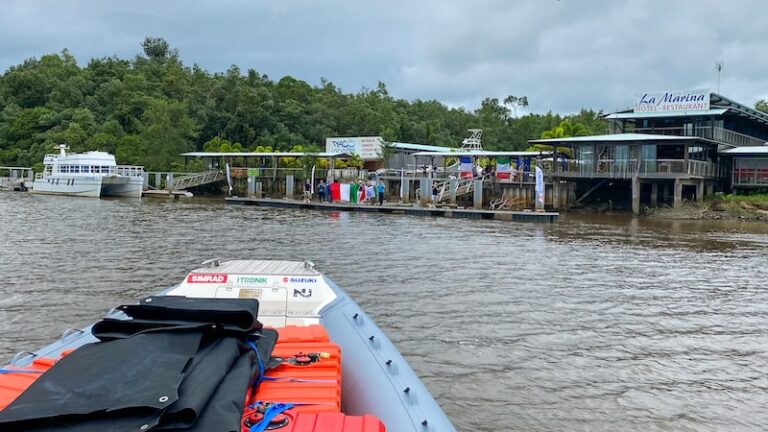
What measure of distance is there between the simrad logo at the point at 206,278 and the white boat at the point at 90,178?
117ft

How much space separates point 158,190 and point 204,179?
10.6ft

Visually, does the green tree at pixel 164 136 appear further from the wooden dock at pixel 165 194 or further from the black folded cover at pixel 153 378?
the black folded cover at pixel 153 378

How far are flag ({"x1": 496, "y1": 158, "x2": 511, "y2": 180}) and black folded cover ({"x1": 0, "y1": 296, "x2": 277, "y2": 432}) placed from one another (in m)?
30.7

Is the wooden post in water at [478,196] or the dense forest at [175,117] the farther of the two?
the dense forest at [175,117]

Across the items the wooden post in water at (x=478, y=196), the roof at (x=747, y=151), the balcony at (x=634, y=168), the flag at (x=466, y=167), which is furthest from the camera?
the flag at (x=466, y=167)

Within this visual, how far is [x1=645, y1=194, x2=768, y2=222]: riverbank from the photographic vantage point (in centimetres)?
2683

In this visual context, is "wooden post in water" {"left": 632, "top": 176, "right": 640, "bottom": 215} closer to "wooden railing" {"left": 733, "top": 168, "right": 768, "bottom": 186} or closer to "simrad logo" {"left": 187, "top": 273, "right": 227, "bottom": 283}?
"wooden railing" {"left": 733, "top": 168, "right": 768, "bottom": 186}

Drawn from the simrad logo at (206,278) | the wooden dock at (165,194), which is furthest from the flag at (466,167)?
the simrad logo at (206,278)

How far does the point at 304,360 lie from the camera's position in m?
3.45

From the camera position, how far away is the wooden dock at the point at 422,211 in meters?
25.2

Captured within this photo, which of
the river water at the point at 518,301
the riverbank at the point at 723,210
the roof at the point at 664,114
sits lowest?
the river water at the point at 518,301

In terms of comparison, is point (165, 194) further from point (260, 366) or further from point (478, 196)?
point (260, 366)

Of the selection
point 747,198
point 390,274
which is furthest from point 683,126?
point 390,274

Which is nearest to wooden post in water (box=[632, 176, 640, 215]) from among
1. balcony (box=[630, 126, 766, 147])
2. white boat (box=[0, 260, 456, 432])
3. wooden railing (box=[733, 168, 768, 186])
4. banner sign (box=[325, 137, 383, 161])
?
wooden railing (box=[733, 168, 768, 186])
